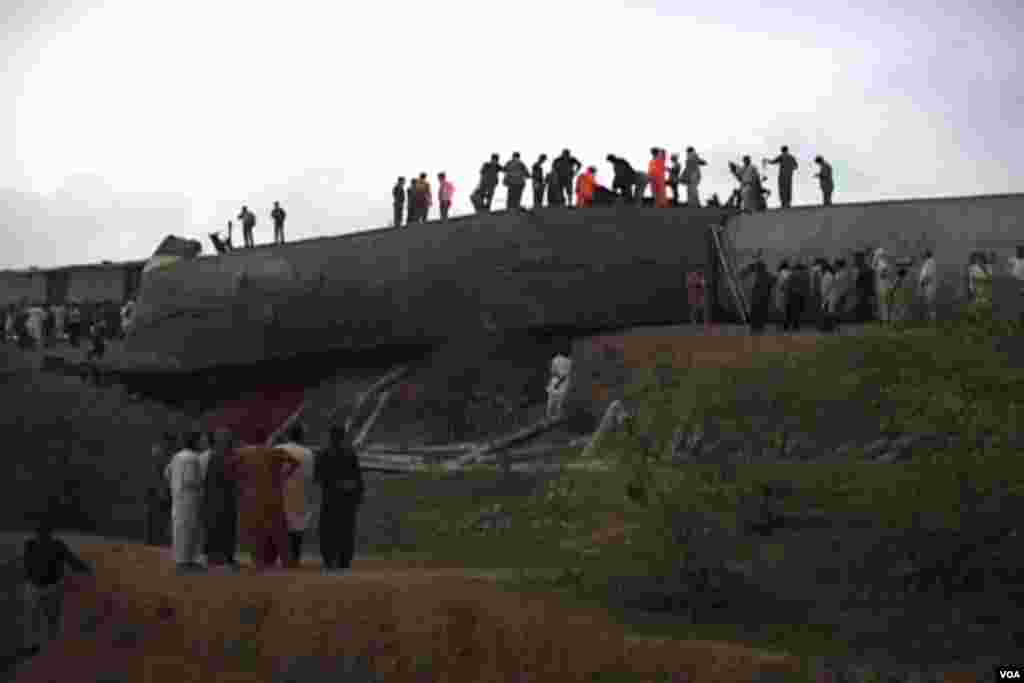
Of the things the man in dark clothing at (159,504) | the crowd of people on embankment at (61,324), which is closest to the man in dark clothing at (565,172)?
the crowd of people on embankment at (61,324)

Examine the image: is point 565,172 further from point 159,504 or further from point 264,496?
point 264,496

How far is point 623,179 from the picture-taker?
29.8 m

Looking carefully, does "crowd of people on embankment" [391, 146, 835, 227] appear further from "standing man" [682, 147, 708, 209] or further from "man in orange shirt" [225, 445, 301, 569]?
"man in orange shirt" [225, 445, 301, 569]

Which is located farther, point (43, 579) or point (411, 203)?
point (411, 203)

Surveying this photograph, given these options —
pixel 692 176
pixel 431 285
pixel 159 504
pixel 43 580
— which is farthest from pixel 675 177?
pixel 43 580

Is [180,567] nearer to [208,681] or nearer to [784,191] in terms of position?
[208,681]

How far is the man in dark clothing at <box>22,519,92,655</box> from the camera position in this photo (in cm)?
1303

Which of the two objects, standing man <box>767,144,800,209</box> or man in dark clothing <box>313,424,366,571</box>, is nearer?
man in dark clothing <box>313,424,366,571</box>

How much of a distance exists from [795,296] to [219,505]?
42.9ft

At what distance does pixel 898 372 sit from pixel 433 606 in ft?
15.2

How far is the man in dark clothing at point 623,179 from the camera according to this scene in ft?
97.1

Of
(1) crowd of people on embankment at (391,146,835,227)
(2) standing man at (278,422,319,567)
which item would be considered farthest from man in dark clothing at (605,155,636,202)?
(2) standing man at (278,422,319,567)

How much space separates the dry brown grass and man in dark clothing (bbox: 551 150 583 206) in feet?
54.8

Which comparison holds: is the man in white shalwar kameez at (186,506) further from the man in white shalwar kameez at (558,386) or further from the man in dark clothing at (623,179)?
the man in dark clothing at (623,179)
